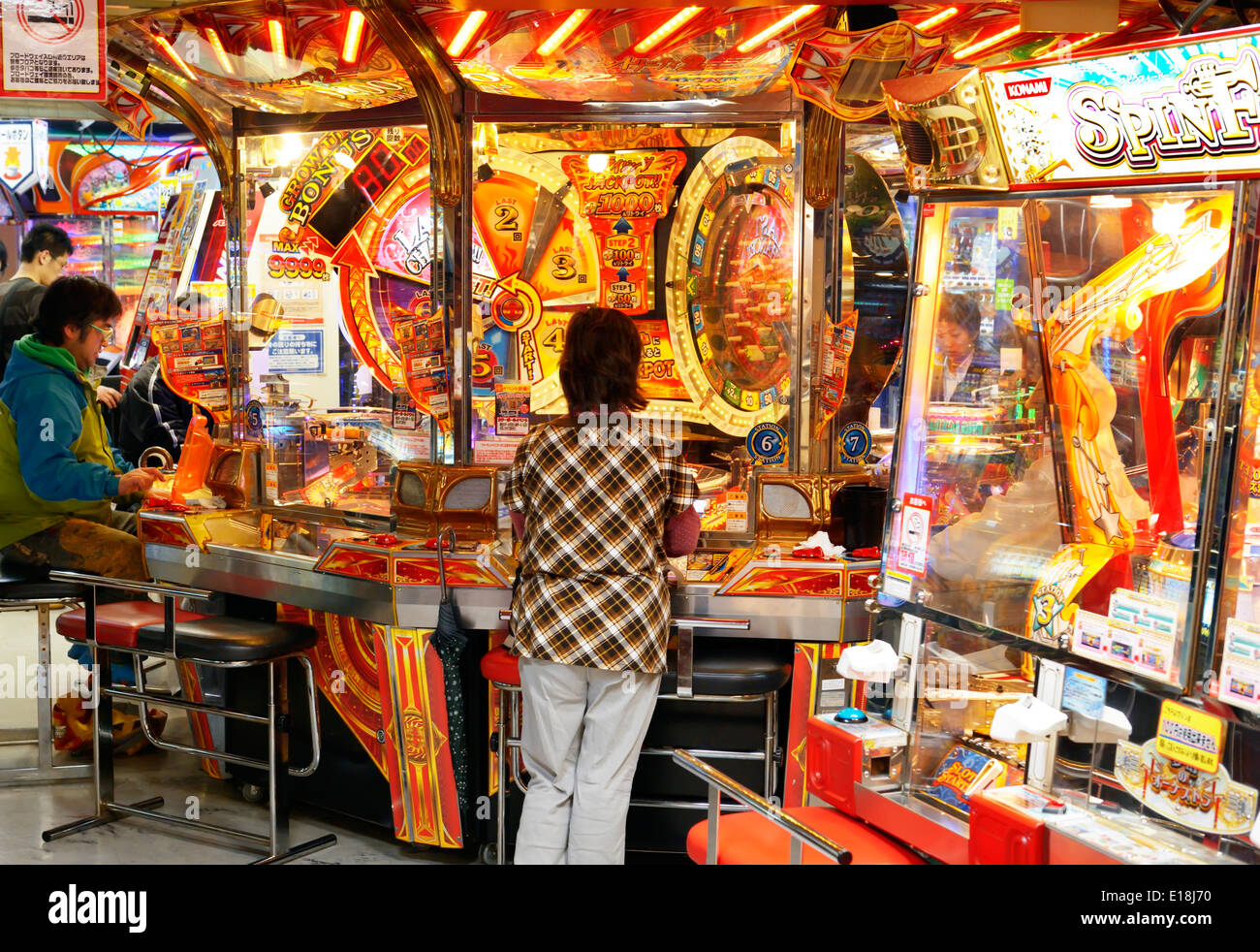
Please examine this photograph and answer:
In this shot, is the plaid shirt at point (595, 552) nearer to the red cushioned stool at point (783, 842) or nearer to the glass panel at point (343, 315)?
the red cushioned stool at point (783, 842)

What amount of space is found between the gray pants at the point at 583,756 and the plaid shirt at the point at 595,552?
0.08m

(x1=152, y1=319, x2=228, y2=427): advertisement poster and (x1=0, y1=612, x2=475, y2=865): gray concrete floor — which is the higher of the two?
(x1=152, y1=319, x2=228, y2=427): advertisement poster

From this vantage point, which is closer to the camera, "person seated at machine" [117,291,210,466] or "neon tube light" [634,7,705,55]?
"neon tube light" [634,7,705,55]

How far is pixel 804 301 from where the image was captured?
3.84 metres

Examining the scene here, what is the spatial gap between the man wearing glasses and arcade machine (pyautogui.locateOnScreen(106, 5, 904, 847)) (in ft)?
5.90

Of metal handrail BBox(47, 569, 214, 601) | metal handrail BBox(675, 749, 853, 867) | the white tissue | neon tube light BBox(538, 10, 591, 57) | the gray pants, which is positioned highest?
neon tube light BBox(538, 10, 591, 57)

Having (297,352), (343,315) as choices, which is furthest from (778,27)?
(297,352)

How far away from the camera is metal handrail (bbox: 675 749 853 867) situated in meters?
1.90

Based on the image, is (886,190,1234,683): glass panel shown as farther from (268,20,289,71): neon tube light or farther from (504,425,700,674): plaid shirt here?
(268,20,289,71): neon tube light

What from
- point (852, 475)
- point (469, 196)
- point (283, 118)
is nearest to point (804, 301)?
point (852, 475)

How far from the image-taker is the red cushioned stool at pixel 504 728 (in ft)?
10.8

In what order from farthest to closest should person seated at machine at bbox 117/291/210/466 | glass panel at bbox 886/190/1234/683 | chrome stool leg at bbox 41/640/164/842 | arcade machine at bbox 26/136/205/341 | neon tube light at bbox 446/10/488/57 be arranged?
arcade machine at bbox 26/136/205/341 → person seated at machine at bbox 117/291/210/466 → chrome stool leg at bbox 41/640/164/842 → neon tube light at bbox 446/10/488/57 → glass panel at bbox 886/190/1234/683

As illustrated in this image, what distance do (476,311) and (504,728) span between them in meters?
1.40

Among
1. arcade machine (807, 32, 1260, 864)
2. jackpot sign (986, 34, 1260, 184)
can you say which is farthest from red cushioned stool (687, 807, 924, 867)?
jackpot sign (986, 34, 1260, 184)
